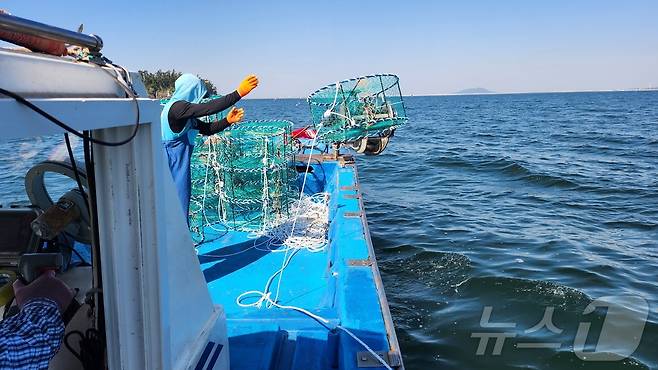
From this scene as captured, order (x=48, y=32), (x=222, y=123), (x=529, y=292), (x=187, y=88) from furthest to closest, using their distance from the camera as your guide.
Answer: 1. (x=529, y=292)
2. (x=222, y=123)
3. (x=187, y=88)
4. (x=48, y=32)

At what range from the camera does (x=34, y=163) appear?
7.43 ft

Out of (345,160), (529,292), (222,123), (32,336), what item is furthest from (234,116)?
(345,160)

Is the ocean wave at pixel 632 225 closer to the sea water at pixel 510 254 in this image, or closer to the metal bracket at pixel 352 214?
the sea water at pixel 510 254

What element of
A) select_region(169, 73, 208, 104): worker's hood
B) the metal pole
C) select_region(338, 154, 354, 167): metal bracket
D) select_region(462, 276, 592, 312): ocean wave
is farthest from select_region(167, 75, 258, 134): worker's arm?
select_region(338, 154, 354, 167): metal bracket

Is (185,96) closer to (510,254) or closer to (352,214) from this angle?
(352,214)

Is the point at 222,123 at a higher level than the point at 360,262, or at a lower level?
Answer: higher

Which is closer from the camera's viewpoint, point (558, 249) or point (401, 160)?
point (558, 249)

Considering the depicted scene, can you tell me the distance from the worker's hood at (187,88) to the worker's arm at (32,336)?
253cm

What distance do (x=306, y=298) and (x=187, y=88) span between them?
2.02 m

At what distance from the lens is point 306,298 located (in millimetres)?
4188

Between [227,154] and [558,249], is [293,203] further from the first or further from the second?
[558,249]

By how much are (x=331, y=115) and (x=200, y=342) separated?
525 centimetres

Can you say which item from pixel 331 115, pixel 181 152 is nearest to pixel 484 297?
pixel 331 115

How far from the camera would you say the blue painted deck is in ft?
9.80
